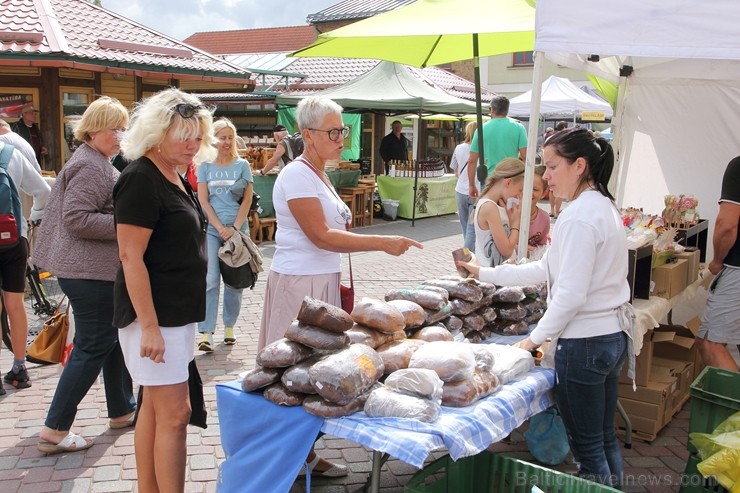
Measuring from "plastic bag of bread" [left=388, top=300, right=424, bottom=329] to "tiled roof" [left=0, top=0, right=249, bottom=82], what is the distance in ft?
27.1

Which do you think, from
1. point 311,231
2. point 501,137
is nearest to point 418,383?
point 311,231

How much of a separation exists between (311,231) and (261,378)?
832 millimetres

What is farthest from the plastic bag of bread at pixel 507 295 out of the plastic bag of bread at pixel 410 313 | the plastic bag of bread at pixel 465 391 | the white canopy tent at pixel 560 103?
the white canopy tent at pixel 560 103

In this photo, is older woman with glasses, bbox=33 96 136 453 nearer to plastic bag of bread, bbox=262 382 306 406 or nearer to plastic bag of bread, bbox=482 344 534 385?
plastic bag of bread, bbox=262 382 306 406

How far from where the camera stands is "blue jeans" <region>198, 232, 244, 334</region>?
5.83 metres

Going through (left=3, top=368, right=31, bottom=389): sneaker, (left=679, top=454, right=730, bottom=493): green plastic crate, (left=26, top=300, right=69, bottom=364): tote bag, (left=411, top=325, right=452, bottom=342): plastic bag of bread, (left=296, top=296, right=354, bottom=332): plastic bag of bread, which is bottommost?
(left=3, top=368, right=31, bottom=389): sneaker

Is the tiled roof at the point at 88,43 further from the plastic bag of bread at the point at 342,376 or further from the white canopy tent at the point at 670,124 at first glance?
the plastic bag of bread at the point at 342,376

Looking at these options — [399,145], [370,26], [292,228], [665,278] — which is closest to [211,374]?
[292,228]

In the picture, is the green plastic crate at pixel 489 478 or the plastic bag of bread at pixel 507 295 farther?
the plastic bag of bread at pixel 507 295

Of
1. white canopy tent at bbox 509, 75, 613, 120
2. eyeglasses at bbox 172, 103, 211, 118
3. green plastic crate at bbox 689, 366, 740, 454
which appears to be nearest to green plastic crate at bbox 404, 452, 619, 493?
green plastic crate at bbox 689, 366, 740, 454

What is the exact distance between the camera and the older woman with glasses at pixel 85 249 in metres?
3.70

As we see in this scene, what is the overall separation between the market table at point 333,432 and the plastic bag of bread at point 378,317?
0.47 metres

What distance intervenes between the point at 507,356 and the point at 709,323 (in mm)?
2322

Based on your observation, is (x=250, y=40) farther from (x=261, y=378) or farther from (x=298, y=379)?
(x=298, y=379)
